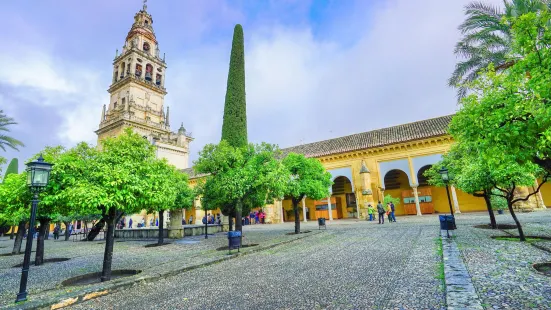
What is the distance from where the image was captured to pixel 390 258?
6.74 m

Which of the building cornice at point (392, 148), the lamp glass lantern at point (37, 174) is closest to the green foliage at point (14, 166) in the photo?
the building cornice at point (392, 148)

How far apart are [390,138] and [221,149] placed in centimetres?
1965

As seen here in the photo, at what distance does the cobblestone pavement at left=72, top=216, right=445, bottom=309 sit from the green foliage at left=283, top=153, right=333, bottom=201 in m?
6.68

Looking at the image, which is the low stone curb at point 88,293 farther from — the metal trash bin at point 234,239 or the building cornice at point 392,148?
the building cornice at point 392,148

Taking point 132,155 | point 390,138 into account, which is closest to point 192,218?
point 390,138

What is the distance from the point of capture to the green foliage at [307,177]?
46.1 feet

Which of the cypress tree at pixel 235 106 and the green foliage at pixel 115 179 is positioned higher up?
the cypress tree at pixel 235 106

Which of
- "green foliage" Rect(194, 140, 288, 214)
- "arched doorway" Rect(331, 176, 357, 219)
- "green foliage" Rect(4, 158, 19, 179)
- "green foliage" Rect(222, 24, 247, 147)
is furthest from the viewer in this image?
"green foliage" Rect(4, 158, 19, 179)

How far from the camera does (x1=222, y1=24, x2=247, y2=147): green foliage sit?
15.0 meters

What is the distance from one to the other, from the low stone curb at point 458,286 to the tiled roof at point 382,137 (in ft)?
65.0

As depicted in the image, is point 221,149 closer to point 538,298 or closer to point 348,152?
point 538,298

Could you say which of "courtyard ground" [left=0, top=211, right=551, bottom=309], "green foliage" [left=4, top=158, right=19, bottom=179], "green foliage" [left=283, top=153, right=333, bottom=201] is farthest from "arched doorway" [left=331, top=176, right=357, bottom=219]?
"green foliage" [left=4, top=158, right=19, bottom=179]

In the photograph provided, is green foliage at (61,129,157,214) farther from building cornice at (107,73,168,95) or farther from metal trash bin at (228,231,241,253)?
building cornice at (107,73,168,95)

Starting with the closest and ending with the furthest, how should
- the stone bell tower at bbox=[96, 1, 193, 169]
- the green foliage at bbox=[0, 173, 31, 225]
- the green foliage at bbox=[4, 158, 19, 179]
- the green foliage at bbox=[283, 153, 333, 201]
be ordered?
the green foliage at bbox=[0, 173, 31, 225] → the green foliage at bbox=[283, 153, 333, 201] → the stone bell tower at bbox=[96, 1, 193, 169] → the green foliage at bbox=[4, 158, 19, 179]
